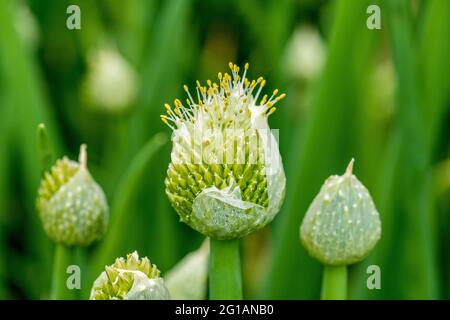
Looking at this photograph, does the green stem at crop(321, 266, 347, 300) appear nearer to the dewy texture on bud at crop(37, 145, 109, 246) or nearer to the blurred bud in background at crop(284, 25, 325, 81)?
the dewy texture on bud at crop(37, 145, 109, 246)

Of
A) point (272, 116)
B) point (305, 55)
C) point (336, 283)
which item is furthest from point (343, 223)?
point (305, 55)

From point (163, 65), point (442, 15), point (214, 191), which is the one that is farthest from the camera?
point (163, 65)

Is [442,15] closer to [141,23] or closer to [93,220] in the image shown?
[141,23]

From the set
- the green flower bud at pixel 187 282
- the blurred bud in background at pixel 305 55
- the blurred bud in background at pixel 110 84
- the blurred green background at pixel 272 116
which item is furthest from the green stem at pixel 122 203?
the blurred bud in background at pixel 305 55

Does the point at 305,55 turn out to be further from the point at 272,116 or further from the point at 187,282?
the point at 187,282

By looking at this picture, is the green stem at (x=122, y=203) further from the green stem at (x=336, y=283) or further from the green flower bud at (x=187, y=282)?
the green stem at (x=336, y=283)

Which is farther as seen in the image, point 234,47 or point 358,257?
point 234,47

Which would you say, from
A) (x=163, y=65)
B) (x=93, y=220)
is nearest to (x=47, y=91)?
(x=163, y=65)
